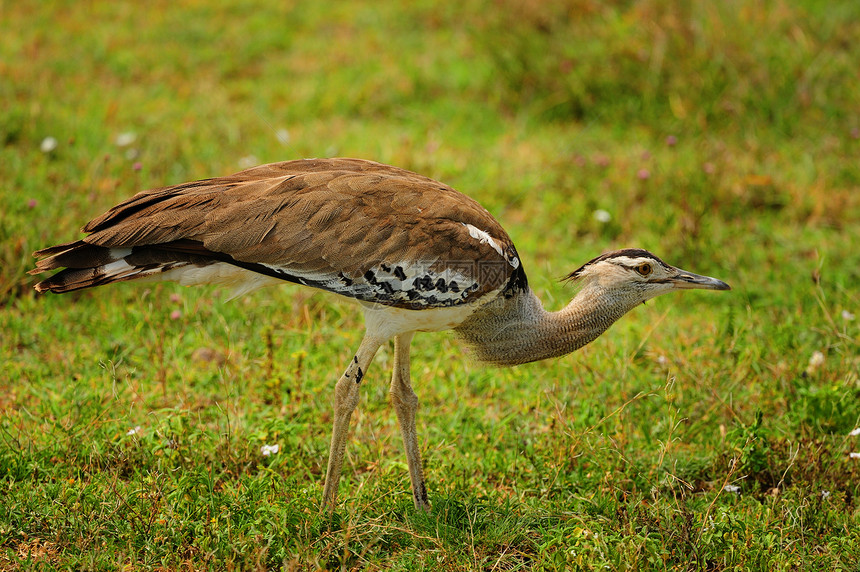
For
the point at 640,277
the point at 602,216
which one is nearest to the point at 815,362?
the point at 640,277

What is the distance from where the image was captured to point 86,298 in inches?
185

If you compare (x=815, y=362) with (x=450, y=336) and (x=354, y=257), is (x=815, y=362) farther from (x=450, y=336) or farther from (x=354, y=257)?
(x=354, y=257)

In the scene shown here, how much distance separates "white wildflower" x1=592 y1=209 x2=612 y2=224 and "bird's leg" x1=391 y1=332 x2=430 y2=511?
223 centimetres

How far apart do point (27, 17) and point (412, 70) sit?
136 inches

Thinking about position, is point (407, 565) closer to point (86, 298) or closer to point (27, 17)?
point (86, 298)

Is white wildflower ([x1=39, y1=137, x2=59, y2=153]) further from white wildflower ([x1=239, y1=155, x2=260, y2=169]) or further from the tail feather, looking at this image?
the tail feather

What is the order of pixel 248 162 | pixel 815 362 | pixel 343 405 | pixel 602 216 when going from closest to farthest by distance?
1. pixel 343 405
2. pixel 815 362
3. pixel 602 216
4. pixel 248 162

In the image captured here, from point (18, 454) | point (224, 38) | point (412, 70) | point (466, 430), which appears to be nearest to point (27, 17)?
point (224, 38)

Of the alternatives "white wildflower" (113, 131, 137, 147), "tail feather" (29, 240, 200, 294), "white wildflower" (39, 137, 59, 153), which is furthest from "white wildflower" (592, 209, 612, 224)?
"white wildflower" (39, 137, 59, 153)

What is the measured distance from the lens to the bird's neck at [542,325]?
11.8 feet

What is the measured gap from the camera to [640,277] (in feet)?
11.6

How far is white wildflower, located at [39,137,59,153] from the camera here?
5.63 m

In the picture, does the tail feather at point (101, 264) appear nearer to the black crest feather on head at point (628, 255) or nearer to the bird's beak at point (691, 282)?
the black crest feather on head at point (628, 255)

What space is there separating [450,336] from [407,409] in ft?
2.30
